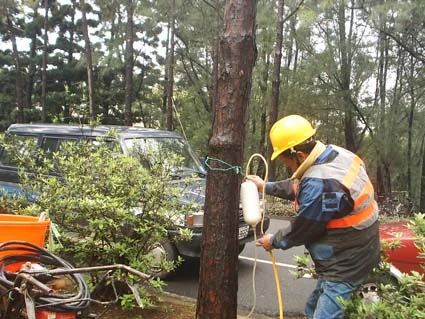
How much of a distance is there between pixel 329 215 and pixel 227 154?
1056 mm

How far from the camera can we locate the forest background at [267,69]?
18.3 metres

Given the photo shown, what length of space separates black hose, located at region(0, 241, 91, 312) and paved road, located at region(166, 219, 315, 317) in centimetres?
276

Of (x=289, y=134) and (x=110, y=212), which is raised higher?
(x=289, y=134)

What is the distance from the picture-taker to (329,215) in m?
2.91

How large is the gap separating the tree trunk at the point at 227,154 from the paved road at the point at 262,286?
6.25 ft

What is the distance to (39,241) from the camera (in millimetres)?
3629

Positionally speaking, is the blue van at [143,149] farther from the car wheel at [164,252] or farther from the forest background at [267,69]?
the forest background at [267,69]

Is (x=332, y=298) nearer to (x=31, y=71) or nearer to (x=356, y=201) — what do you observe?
(x=356, y=201)

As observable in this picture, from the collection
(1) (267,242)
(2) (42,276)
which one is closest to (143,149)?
(1) (267,242)

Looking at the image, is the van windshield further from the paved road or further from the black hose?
the black hose

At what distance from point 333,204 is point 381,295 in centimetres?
81

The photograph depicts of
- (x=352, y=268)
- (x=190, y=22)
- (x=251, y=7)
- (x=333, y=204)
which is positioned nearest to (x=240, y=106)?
(x=251, y=7)

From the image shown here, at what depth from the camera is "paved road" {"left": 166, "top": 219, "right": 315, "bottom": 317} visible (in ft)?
18.6

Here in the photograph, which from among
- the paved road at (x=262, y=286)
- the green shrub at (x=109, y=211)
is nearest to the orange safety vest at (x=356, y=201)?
the green shrub at (x=109, y=211)
